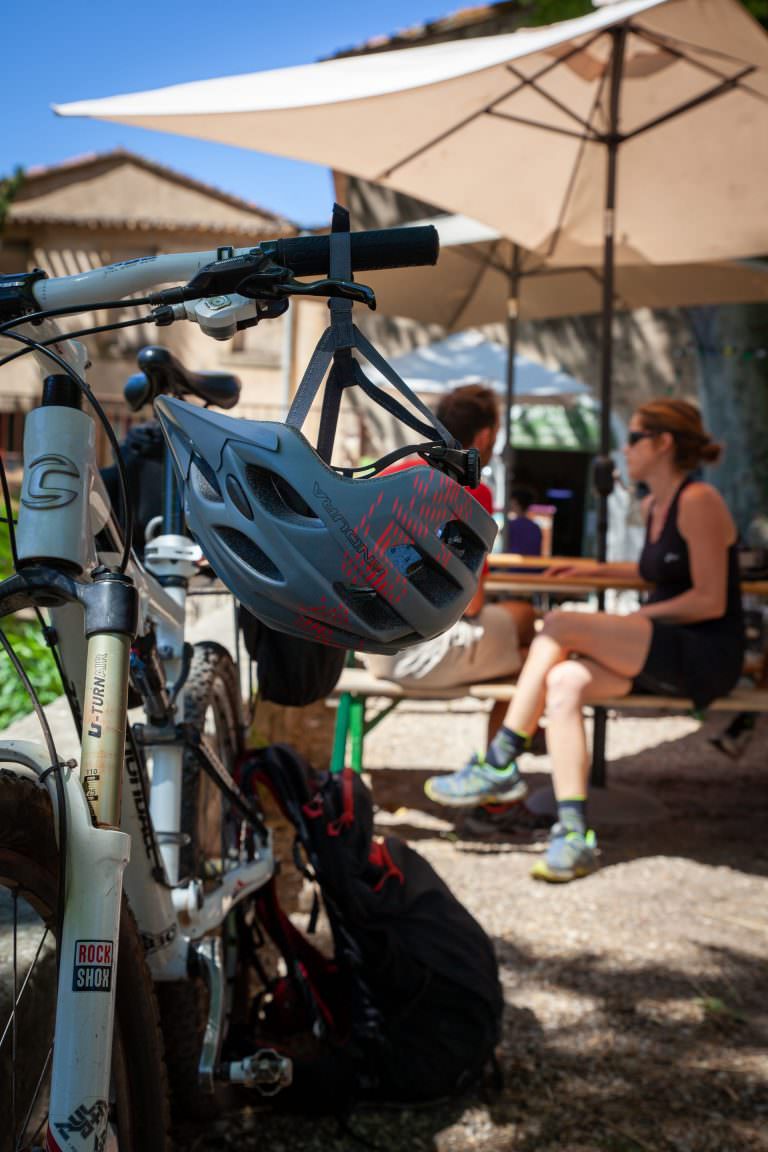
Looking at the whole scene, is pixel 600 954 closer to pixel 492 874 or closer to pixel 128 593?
pixel 492 874

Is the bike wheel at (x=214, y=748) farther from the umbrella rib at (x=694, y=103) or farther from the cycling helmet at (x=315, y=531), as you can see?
the umbrella rib at (x=694, y=103)

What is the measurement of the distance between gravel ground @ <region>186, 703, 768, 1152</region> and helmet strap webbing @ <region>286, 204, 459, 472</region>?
155 cm

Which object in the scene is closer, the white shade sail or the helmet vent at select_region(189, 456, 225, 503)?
the helmet vent at select_region(189, 456, 225, 503)

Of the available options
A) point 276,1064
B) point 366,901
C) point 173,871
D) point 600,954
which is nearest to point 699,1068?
point 600,954

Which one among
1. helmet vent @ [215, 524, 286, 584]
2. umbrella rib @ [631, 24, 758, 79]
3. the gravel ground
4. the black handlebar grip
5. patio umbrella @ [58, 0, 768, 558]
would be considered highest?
umbrella rib @ [631, 24, 758, 79]

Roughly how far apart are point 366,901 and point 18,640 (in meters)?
3.89

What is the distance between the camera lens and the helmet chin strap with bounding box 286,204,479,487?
3.79 feet

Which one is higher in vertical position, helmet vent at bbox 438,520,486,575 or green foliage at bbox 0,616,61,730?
helmet vent at bbox 438,520,486,575

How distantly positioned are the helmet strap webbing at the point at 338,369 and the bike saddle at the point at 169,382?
34.4 inches

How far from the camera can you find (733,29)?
14.7ft

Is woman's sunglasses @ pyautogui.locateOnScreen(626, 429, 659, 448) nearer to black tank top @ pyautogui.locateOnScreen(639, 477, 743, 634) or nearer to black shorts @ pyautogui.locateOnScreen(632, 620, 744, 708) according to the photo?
black tank top @ pyautogui.locateOnScreen(639, 477, 743, 634)

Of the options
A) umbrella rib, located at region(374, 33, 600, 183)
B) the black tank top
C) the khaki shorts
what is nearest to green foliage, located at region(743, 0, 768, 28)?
umbrella rib, located at region(374, 33, 600, 183)

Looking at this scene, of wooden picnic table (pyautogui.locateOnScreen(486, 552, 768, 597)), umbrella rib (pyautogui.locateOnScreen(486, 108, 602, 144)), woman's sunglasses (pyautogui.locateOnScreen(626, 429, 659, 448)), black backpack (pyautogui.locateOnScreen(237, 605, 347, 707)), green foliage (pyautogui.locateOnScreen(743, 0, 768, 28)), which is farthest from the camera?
green foliage (pyautogui.locateOnScreen(743, 0, 768, 28))

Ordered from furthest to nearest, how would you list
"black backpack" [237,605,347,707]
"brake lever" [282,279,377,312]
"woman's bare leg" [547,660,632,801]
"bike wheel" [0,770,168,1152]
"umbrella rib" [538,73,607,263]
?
"umbrella rib" [538,73,607,263] < "woman's bare leg" [547,660,632,801] < "black backpack" [237,605,347,707] < "bike wheel" [0,770,168,1152] < "brake lever" [282,279,377,312]
